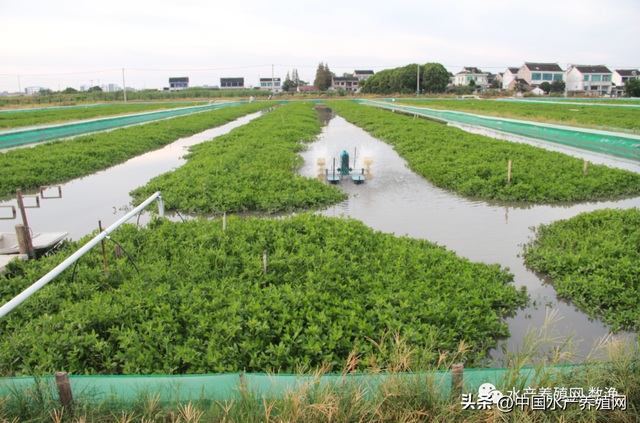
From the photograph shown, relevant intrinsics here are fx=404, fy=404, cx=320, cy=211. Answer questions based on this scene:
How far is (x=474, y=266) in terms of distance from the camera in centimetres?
557

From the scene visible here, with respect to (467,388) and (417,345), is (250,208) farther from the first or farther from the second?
(467,388)

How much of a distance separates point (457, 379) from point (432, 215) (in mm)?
6037

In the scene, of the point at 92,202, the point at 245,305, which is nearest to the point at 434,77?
the point at 92,202

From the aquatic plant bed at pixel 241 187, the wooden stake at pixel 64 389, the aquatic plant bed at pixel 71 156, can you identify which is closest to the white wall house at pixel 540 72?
the aquatic plant bed at pixel 71 156

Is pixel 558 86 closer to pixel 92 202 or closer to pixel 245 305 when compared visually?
pixel 92 202

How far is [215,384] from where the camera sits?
2.99 meters

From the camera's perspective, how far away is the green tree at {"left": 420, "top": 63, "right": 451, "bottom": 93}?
264 ft

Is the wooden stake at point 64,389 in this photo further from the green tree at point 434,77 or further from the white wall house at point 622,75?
the white wall house at point 622,75

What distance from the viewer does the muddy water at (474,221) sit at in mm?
4789

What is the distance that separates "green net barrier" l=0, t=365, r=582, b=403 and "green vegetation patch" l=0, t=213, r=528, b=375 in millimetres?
364

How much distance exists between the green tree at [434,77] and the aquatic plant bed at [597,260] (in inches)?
3134

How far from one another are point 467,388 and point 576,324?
8.34 ft

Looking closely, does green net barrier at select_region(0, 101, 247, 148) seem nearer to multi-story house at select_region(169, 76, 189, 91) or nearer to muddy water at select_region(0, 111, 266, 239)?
muddy water at select_region(0, 111, 266, 239)

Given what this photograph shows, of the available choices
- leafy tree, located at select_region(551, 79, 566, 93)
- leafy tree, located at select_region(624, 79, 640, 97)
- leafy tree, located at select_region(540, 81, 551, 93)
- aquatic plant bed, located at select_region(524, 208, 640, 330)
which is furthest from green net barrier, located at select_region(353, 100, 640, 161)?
leafy tree, located at select_region(551, 79, 566, 93)
